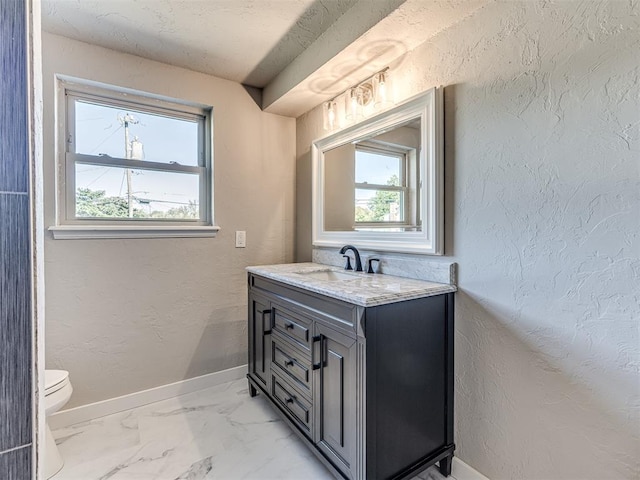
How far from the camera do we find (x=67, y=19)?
1.66 m

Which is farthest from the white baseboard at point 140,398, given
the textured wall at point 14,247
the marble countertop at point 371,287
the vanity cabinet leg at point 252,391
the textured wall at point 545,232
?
the textured wall at point 14,247

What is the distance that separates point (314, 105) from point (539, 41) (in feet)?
4.83

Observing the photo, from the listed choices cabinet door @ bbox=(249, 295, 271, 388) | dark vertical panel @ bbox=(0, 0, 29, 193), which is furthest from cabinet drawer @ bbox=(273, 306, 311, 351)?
dark vertical panel @ bbox=(0, 0, 29, 193)

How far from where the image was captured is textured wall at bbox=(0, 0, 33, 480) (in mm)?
530

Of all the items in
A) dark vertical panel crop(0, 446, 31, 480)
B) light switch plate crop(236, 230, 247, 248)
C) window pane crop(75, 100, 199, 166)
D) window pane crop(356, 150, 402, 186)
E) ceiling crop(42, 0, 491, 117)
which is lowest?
dark vertical panel crop(0, 446, 31, 480)

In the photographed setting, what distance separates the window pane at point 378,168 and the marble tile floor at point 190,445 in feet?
4.76

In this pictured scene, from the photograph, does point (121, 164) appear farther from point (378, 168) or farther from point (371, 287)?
point (371, 287)

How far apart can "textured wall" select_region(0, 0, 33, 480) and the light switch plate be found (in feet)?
5.99

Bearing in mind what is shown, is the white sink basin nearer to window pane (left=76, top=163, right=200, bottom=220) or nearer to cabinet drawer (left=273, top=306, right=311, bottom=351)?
cabinet drawer (left=273, top=306, right=311, bottom=351)

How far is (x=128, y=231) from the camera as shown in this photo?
1987 millimetres

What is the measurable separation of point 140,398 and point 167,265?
2.82ft

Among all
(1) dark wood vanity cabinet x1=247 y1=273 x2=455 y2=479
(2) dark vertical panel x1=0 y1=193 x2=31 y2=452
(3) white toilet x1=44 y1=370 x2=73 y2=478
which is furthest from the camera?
(3) white toilet x1=44 y1=370 x2=73 y2=478

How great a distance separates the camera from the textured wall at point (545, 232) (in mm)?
993

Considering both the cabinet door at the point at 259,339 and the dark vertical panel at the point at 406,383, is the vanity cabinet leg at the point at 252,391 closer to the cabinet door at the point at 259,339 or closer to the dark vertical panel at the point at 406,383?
the cabinet door at the point at 259,339
